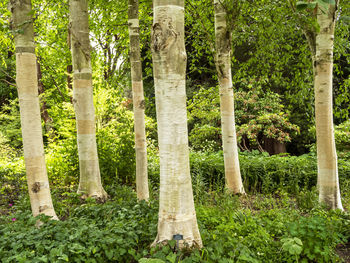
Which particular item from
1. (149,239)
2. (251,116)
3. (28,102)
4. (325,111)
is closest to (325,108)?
(325,111)

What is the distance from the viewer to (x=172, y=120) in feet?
8.59

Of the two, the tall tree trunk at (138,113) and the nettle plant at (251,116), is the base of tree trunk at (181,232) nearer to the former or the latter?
the tall tree trunk at (138,113)

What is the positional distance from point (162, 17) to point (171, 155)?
1.26 metres

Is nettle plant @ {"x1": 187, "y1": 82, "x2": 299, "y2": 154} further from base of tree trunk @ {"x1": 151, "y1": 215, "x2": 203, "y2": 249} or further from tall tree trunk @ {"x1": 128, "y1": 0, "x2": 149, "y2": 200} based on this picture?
base of tree trunk @ {"x1": 151, "y1": 215, "x2": 203, "y2": 249}

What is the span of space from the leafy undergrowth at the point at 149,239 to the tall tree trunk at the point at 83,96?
87 cm

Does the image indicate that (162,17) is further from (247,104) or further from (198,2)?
(247,104)

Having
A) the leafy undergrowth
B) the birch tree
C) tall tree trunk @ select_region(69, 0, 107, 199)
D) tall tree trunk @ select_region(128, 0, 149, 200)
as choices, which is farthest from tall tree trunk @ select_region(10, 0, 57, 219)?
the birch tree

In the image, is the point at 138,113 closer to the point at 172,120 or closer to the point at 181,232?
the point at 172,120

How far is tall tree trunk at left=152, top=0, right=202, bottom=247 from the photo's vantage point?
2.60 m

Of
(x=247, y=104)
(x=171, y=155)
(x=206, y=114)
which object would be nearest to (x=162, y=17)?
(x=171, y=155)

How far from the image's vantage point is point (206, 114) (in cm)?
1034

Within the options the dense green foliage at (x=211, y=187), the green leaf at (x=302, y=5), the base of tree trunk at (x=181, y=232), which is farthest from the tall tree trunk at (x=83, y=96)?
the green leaf at (x=302, y=5)

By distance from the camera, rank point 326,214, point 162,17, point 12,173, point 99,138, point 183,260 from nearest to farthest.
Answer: point 183,260 < point 162,17 < point 326,214 < point 99,138 < point 12,173

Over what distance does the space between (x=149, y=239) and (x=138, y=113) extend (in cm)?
240
